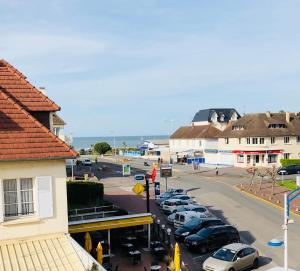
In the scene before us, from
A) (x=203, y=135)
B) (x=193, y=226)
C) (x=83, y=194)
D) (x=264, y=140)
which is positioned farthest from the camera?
(x=203, y=135)

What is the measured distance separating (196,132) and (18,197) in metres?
80.3

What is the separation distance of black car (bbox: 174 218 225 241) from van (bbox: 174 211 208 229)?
1.46 meters

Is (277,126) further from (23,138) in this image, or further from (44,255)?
(44,255)

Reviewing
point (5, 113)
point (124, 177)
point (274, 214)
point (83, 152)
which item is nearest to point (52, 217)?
point (5, 113)

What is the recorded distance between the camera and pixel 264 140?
71625 mm

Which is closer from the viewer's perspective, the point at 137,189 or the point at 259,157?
the point at 137,189

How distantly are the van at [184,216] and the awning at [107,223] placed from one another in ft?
29.3

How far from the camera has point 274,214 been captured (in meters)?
36.3

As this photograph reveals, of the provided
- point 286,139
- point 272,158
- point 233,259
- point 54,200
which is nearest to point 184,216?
point 233,259

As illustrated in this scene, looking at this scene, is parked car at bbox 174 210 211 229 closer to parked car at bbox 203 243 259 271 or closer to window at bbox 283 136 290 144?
parked car at bbox 203 243 259 271

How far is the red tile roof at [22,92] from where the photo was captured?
16859 millimetres

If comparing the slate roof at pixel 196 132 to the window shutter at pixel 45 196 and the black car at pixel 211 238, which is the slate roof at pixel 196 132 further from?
the window shutter at pixel 45 196

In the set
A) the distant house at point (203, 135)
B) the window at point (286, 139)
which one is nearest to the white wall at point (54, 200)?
the window at point (286, 139)

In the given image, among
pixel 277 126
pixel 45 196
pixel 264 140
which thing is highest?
pixel 277 126
